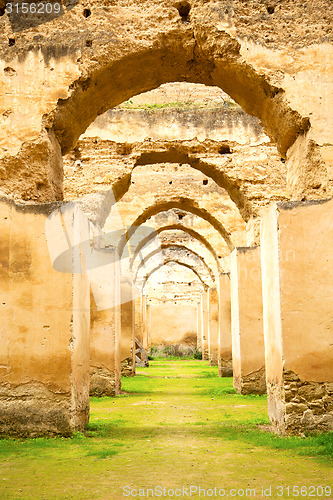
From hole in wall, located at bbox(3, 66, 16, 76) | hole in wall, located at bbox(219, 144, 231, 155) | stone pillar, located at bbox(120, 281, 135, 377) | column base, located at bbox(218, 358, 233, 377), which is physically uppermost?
hole in wall, located at bbox(219, 144, 231, 155)

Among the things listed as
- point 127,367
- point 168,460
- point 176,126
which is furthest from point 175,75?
point 127,367

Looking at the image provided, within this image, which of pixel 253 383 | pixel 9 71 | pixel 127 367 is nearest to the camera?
pixel 9 71

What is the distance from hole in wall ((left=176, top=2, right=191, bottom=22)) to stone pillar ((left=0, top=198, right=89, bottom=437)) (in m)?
2.54

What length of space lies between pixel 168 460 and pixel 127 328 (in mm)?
7701

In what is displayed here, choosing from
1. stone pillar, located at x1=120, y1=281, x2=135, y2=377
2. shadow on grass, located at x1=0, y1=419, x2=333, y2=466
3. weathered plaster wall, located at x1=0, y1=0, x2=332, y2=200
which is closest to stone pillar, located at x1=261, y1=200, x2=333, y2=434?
shadow on grass, located at x1=0, y1=419, x2=333, y2=466

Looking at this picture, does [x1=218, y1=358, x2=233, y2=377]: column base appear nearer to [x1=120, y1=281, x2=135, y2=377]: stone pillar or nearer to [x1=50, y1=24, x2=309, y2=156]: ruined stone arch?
[x1=120, y1=281, x2=135, y2=377]: stone pillar

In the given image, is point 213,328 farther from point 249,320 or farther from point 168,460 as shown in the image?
point 168,460

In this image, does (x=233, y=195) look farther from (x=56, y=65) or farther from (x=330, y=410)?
(x=330, y=410)

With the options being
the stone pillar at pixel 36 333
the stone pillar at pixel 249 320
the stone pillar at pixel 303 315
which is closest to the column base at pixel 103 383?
the stone pillar at pixel 249 320

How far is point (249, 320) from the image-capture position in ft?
26.5

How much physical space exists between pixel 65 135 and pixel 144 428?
124 inches

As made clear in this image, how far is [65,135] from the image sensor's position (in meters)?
5.80

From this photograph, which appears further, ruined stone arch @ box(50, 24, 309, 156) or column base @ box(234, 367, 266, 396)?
column base @ box(234, 367, 266, 396)

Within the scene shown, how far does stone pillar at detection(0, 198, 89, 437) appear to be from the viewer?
443 cm
